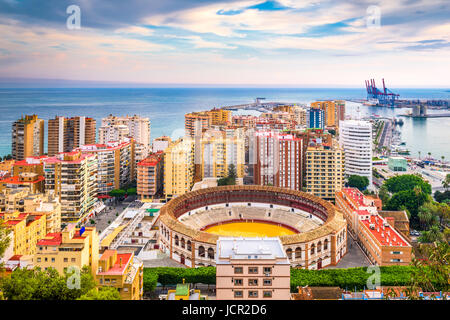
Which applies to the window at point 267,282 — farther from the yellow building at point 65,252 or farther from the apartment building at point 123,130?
the apartment building at point 123,130

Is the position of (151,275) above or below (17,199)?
below

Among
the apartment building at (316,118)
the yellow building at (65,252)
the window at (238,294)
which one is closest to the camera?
the window at (238,294)

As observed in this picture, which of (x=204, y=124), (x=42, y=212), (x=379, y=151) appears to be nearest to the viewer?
(x=42, y=212)

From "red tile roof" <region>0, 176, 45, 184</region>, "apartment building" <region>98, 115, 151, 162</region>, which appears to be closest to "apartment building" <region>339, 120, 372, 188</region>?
"apartment building" <region>98, 115, 151, 162</region>

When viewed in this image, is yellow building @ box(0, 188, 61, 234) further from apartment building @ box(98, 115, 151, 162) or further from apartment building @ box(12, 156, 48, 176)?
apartment building @ box(98, 115, 151, 162)

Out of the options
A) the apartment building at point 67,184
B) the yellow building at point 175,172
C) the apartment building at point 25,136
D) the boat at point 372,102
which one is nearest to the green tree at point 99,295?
the apartment building at point 67,184

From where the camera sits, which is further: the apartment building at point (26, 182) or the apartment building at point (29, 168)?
the apartment building at point (29, 168)
